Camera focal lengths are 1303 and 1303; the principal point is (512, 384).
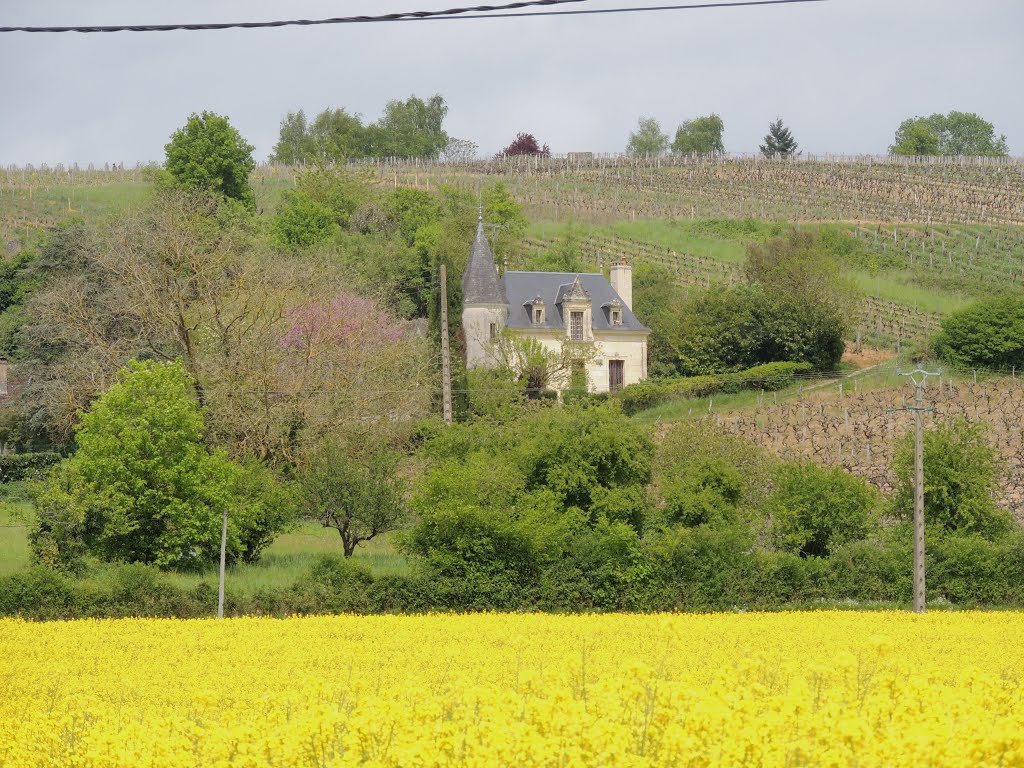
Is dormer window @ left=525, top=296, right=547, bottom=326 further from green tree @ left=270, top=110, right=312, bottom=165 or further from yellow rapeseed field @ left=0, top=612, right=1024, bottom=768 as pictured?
green tree @ left=270, top=110, right=312, bottom=165

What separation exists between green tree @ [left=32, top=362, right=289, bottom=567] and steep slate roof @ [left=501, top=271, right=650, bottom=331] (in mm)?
31527

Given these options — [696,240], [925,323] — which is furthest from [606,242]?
[925,323]

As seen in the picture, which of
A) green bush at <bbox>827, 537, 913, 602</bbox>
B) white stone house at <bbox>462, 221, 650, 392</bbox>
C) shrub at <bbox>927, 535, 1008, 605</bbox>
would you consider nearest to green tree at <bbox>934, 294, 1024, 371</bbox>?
white stone house at <bbox>462, 221, 650, 392</bbox>

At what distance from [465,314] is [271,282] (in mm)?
14639

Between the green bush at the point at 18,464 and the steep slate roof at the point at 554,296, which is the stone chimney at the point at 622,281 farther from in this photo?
the green bush at the point at 18,464

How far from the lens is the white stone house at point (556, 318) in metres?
68.2

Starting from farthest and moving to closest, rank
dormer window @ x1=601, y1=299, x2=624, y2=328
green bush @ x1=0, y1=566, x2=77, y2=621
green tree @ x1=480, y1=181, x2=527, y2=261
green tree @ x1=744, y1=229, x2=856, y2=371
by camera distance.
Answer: green tree @ x1=480, y1=181, x2=527, y2=261
dormer window @ x1=601, y1=299, x2=624, y2=328
green tree @ x1=744, y1=229, x2=856, y2=371
green bush @ x1=0, y1=566, x2=77, y2=621

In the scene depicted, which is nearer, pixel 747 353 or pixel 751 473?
pixel 751 473

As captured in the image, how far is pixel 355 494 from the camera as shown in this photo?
41125 mm

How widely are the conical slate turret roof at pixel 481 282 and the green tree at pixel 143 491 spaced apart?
30433mm

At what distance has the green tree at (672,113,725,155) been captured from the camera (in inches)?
6535

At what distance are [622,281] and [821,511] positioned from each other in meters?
36.1

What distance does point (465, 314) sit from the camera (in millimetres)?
68500

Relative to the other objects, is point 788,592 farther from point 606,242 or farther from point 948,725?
point 606,242
